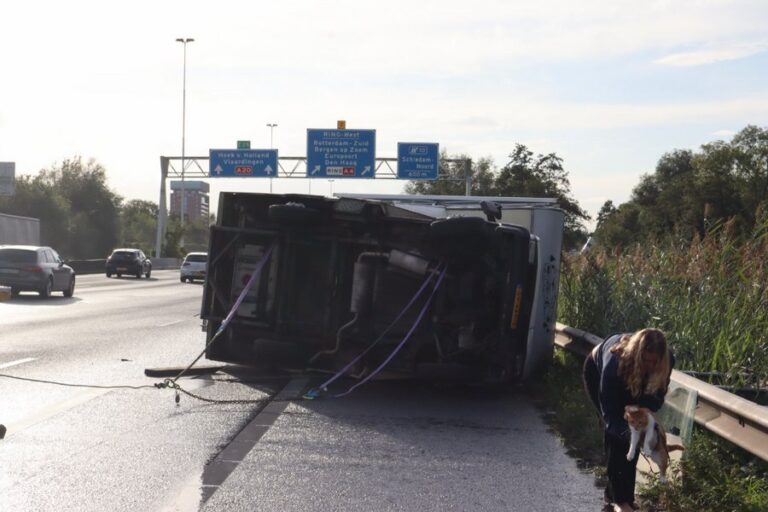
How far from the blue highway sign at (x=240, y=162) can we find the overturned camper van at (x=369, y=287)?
38283 mm

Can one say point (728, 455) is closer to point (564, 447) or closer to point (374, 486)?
point (564, 447)

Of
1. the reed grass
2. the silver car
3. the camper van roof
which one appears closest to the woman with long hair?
the reed grass

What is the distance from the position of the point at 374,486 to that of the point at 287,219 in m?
4.24

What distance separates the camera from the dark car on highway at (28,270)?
2753 cm

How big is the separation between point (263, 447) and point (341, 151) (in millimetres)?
38985

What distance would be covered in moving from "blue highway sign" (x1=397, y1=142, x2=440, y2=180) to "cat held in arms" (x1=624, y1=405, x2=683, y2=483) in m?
A: 41.8

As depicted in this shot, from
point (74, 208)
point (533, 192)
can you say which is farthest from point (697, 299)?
point (74, 208)

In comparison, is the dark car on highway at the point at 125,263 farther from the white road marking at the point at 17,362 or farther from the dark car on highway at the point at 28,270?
the white road marking at the point at 17,362

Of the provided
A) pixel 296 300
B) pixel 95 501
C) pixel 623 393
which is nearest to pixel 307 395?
pixel 296 300

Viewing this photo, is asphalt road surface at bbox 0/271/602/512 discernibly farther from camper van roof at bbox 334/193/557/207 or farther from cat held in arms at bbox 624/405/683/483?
camper van roof at bbox 334/193/557/207

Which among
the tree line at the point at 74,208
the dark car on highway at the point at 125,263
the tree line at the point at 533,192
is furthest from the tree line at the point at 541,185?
the tree line at the point at 74,208

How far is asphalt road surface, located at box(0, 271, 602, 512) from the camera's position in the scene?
20.9 ft

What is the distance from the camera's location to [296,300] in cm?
1072

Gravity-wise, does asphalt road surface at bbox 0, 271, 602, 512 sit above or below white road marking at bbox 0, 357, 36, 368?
above
